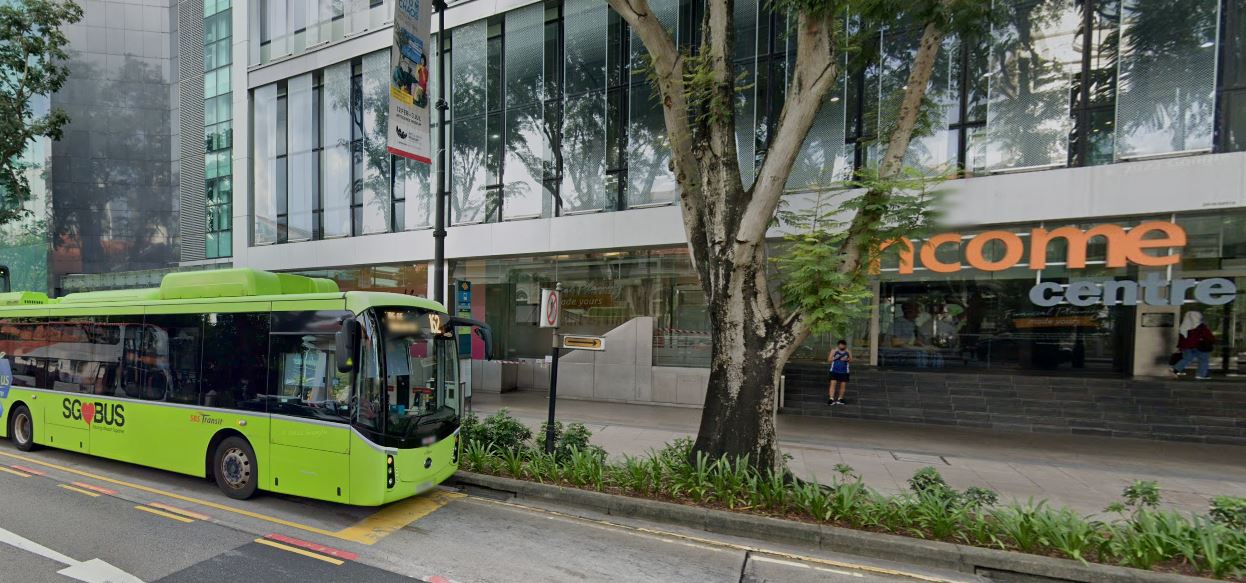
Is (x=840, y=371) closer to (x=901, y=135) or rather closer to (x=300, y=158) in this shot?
(x=901, y=135)

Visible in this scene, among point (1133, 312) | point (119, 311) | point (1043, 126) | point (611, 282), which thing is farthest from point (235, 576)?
point (1133, 312)

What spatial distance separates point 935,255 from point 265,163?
77.9ft

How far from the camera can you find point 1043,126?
1070cm

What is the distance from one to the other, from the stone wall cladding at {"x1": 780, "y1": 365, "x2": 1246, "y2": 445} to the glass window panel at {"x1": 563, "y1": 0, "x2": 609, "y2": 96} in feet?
34.2

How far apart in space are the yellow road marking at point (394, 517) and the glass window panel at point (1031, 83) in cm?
1272

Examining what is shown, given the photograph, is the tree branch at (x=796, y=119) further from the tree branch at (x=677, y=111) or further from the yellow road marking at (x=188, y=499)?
the yellow road marking at (x=188, y=499)

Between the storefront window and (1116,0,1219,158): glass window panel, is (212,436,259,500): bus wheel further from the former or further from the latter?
(1116,0,1219,158): glass window panel

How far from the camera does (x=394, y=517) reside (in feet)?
19.6

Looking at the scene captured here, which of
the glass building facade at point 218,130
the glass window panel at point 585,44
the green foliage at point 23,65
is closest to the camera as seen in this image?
the glass window panel at point 585,44

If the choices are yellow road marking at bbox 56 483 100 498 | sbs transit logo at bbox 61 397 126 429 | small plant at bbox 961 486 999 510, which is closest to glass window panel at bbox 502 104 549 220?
sbs transit logo at bbox 61 397 126 429

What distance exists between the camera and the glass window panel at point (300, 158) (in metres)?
19.0

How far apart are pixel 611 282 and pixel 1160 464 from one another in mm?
12687

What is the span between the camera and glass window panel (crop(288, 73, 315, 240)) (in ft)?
62.3

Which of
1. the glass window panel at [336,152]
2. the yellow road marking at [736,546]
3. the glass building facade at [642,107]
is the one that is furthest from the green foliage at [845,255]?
the glass window panel at [336,152]
